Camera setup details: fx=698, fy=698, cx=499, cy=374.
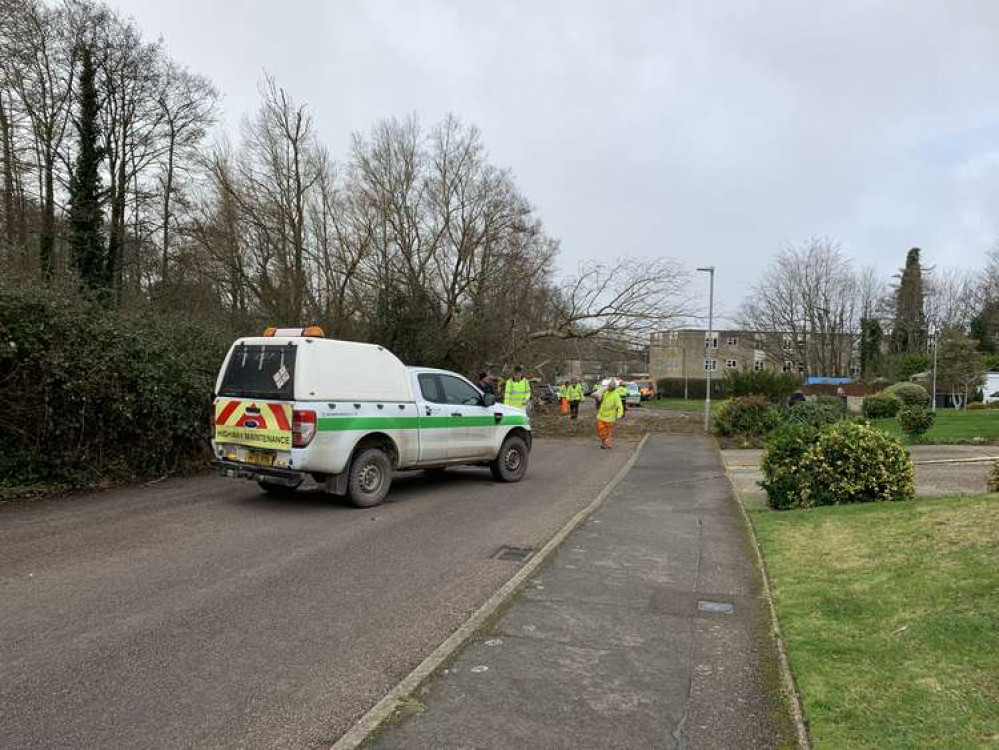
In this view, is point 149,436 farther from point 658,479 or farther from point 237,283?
point 237,283

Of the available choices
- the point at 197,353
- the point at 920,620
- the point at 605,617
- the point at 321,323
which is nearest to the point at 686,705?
the point at 605,617

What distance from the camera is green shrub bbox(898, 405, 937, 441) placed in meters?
16.5

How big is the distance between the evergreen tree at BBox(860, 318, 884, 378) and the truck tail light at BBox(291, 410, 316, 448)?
2015 inches

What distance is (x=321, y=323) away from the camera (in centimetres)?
2355

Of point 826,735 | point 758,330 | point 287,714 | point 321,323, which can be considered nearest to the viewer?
point 826,735

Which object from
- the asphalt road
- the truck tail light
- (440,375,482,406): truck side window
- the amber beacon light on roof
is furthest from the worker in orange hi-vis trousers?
the truck tail light

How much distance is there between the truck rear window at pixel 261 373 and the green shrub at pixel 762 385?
1693 centimetres

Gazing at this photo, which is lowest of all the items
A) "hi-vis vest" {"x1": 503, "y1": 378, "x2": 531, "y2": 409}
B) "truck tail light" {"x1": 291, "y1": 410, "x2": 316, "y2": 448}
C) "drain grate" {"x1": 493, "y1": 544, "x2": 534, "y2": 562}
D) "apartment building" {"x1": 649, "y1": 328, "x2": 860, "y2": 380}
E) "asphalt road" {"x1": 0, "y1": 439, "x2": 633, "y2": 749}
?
"drain grate" {"x1": 493, "y1": 544, "x2": 534, "y2": 562}

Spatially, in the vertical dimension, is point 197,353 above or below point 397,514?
above

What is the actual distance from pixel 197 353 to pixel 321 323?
12.2 meters

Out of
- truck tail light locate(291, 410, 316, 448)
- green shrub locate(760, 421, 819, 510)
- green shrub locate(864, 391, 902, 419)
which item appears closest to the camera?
truck tail light locate(291, 410, 316, 448)

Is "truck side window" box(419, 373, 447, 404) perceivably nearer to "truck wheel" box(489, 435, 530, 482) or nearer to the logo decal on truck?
"truck wheel" box(489, 435, 530, 482)

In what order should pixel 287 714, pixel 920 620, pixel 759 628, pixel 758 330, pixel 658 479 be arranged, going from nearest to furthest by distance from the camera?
pixel 287 714, pixel 920 620, pixel 759 628, pixel 658 479, pixel 758 330

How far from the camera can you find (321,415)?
26.6 feet
